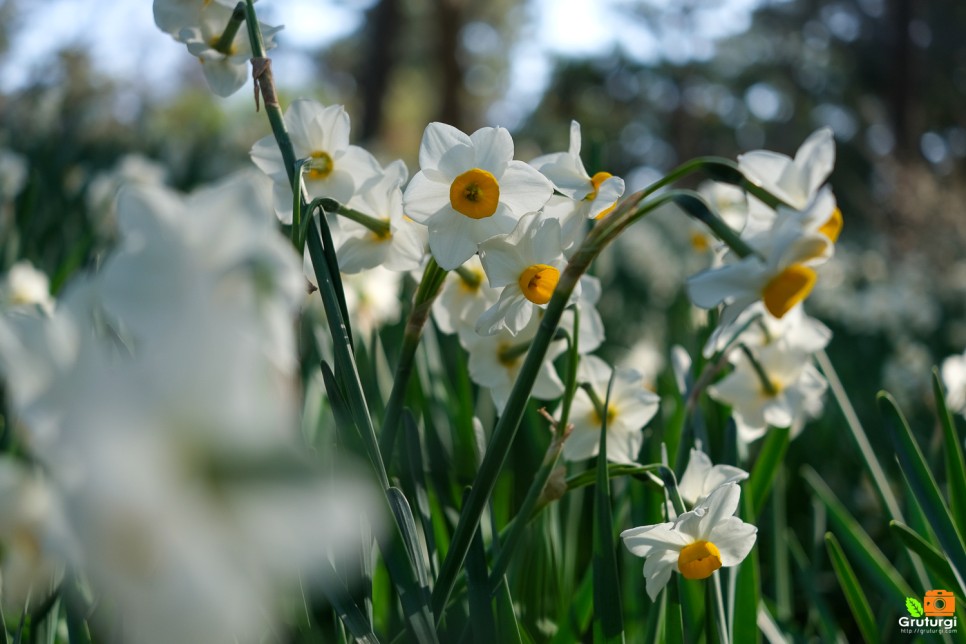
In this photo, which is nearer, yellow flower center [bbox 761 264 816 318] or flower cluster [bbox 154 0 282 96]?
yellow flower center [bbox 761 264 816 318]

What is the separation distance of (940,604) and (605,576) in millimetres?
443

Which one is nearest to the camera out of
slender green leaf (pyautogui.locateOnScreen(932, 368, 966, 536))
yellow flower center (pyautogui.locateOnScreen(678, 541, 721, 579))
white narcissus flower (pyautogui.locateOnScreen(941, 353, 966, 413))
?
yellow flower center (pyautogui.locateOnScreen(678, 541, 721, 579))

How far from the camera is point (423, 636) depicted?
548 millimetres

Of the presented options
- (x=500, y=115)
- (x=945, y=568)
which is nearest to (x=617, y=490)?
(x=945, y=568)

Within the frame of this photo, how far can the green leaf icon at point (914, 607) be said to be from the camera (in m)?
0.82

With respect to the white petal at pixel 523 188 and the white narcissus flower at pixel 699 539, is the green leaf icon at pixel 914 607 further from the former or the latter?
the white petal at pixel 523 188

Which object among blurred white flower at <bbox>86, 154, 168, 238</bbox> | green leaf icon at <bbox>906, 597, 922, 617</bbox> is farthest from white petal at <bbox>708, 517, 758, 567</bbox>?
blurred white flower at <bbox>86, 154, 168, 238</bbox>

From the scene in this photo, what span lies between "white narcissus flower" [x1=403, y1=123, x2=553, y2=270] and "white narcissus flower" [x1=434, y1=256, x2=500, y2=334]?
0.42 feet

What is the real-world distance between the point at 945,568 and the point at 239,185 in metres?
0.74

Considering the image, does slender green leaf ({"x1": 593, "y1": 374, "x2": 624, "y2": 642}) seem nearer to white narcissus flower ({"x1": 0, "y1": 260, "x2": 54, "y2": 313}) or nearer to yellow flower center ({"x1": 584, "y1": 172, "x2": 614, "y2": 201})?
yellow flower center ({"x1": 584, "y1": 172, "x2": 614, "y2": 201})

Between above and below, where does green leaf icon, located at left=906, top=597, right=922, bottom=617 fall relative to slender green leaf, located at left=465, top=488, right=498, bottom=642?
below

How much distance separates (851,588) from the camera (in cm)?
84

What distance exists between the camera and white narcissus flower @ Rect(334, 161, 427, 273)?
0.69 metres

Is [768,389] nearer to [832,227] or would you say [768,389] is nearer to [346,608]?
[832,227]
